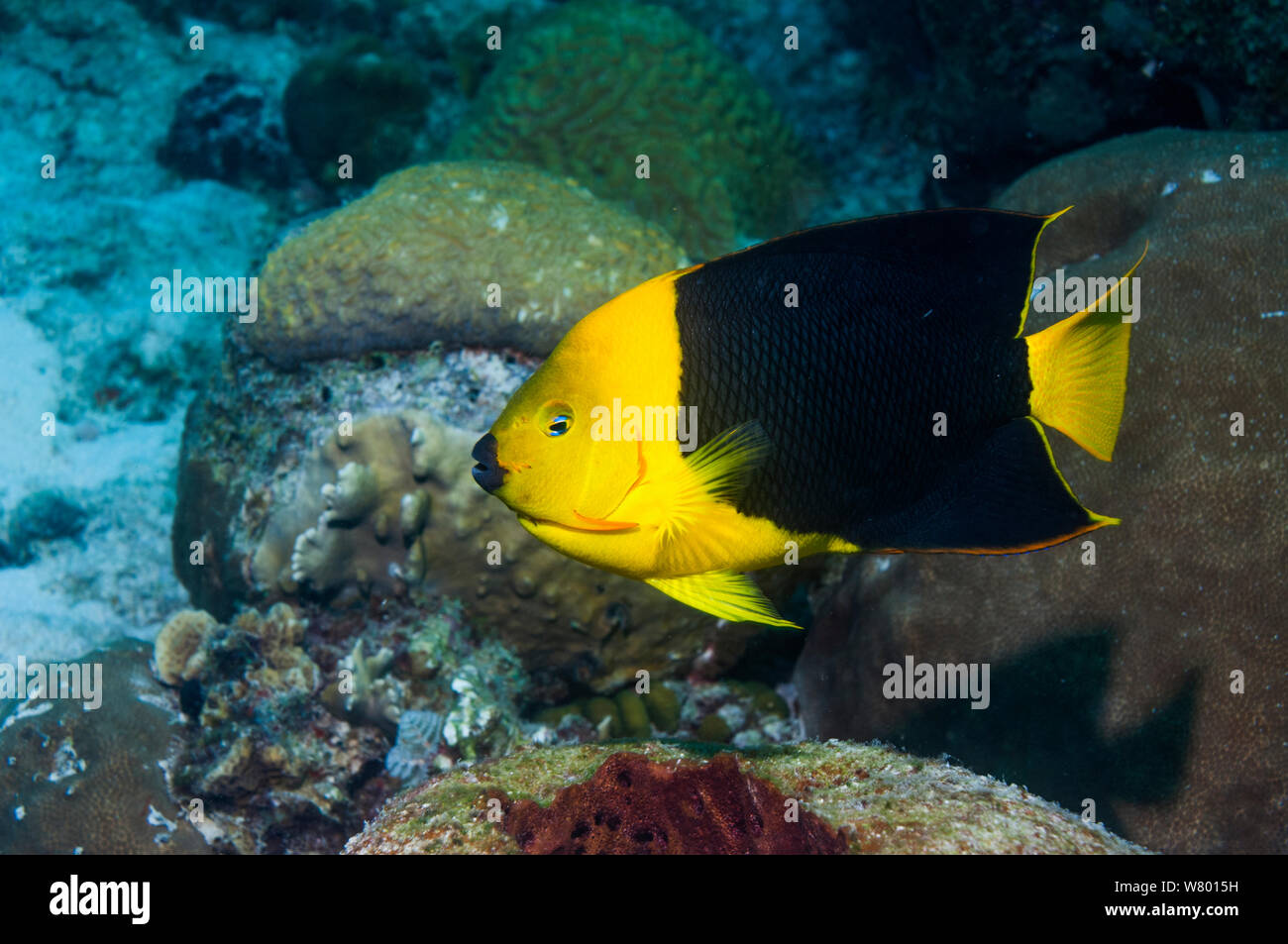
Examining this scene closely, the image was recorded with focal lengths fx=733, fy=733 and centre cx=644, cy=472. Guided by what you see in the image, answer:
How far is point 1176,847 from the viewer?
2.82 m

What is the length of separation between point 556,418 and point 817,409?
1.80ft

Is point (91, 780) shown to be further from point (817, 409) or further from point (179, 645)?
point (817, 409)

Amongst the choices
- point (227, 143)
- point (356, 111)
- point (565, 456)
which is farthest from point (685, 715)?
point (227, 143)

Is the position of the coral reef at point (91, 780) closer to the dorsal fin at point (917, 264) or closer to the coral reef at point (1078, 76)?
the dorsal fin at point (917, 264)

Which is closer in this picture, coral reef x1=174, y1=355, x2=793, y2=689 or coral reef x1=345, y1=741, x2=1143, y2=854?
coral reef x1=345, y1=741, x2=1143, y2=854

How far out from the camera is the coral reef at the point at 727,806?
5.56ft

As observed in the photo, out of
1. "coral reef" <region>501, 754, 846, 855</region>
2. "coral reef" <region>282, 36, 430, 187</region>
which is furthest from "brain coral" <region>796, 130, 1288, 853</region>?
"coral reef" <region>282, 36, 430, 187</region>

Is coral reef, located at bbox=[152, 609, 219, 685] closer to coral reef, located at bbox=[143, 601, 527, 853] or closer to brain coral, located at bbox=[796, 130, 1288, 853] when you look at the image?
coral reef, located at bbox=[143, 601, 527, 853]

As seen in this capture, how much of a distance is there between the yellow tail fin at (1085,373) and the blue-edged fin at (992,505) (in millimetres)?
68

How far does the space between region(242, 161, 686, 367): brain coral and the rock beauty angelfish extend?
2302mm

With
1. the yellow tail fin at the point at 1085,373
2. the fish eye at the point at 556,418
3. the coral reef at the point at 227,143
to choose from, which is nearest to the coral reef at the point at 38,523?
the coral reef at the point at 227,143

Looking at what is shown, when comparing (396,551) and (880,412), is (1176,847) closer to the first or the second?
(880,412)

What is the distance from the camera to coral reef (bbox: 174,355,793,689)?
3656 mm
